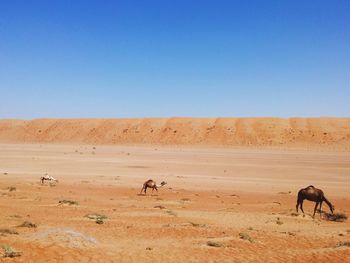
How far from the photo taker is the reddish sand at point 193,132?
353ft

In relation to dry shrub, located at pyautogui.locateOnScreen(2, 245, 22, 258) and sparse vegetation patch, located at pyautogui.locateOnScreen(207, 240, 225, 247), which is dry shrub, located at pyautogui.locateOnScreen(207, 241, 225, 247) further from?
dry shrub, located at pyautogui.locateOnScreen(2, 245, 22, 258)

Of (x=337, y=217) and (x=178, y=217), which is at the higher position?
(x=337, y=217)

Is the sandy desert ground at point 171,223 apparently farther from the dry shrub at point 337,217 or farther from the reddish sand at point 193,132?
the reddish sand at point 193,132

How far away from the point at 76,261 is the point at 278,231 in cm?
874

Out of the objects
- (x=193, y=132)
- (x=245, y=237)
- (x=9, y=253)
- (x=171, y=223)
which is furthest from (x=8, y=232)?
(x=193, y=132)

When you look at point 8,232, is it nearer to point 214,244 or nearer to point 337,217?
point 214,244

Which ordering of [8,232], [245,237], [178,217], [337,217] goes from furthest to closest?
[337,217] → [178,217] → [245,237] → [8,232]

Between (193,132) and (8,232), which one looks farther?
(193,132)

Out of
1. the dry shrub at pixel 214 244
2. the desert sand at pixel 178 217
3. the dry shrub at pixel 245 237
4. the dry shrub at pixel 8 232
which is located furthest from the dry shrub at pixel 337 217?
the dry shrub at pixel 8 232

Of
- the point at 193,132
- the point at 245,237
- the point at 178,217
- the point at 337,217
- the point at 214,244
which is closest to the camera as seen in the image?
the point at 214,244

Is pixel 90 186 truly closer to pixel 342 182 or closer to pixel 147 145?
pixel 342 182

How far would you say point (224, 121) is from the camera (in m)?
132

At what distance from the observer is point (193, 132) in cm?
12175

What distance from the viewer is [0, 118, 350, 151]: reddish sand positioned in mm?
107688
